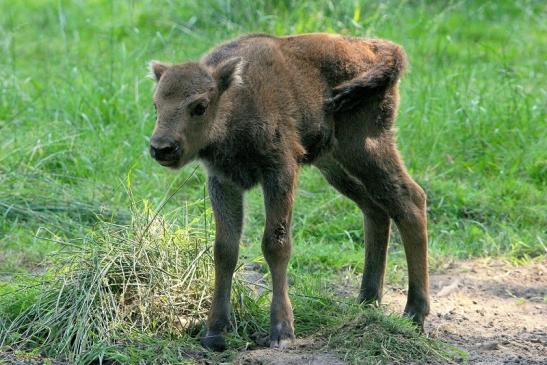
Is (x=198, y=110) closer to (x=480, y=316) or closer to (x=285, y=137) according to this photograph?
(x=285, y=137)

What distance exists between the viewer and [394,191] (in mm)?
7230

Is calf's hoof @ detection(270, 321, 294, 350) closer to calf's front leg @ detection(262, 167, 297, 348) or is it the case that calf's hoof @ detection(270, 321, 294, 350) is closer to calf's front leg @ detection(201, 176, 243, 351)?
calf's front leg @ detection(262, 167, 297, 348)

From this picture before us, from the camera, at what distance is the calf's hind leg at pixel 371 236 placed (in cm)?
751

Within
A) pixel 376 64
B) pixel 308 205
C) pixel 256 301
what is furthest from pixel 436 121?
pixel 256 301

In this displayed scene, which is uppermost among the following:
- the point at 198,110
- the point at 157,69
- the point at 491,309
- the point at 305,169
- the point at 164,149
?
the point at 157,69

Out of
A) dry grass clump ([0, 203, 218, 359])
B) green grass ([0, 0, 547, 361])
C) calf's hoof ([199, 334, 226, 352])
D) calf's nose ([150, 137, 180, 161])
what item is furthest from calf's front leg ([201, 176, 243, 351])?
calf's nose ([150, 137, 180, 161])

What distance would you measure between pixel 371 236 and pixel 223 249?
3.97ft

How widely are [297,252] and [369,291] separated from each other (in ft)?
4.07

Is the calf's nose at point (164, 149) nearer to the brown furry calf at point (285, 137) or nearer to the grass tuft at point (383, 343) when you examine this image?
the brown furry calf at point (285, 137)

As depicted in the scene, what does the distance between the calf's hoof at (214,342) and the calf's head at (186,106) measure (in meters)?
1.07

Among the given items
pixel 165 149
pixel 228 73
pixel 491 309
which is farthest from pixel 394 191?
pixel 165 149

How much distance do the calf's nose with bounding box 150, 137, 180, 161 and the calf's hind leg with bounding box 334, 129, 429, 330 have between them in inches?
53.3

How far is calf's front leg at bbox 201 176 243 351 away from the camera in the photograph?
671 centimetres

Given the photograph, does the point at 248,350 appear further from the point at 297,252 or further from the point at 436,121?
the point at 436,121
